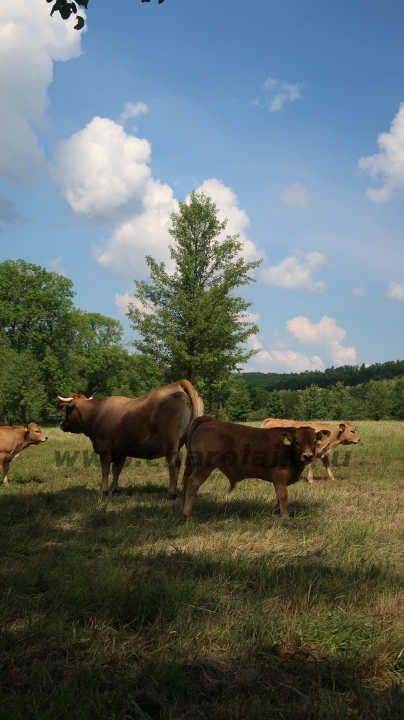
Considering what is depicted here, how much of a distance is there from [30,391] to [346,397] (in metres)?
55.5

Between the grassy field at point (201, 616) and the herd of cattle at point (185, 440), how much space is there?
755mm

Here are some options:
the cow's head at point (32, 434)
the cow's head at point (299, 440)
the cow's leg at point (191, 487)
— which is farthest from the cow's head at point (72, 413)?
the cow's head at point (299, 440)

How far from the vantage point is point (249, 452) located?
881 cm

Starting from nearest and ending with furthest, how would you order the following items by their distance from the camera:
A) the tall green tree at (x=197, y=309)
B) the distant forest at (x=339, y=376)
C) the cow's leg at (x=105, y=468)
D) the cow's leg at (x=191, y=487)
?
the cow's leg at (x=191, y=487) → the cow's leg at (x=105, y=468) → the tall green tree at (x=197, y=309) → the distant forest at (x=339, y=376)

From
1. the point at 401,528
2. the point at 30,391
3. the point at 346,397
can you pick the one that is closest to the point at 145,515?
the point at 401,528

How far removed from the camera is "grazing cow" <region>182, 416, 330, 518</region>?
8.52 metres

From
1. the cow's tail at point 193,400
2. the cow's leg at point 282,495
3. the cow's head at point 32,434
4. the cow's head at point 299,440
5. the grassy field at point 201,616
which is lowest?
the grassy field at point 201,616

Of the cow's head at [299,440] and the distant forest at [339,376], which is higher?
the distant forest at [339,376]

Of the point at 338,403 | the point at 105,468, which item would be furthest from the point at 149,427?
the point at 338,403

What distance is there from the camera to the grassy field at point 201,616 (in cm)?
327

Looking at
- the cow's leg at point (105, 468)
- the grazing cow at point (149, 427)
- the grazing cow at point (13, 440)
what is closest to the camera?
the grazing cow at point (149, 427)

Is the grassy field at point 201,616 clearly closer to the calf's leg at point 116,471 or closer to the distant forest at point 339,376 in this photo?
the calf's leg at point 116,471

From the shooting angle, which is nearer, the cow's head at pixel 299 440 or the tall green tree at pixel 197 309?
the cow's head at pixel 299 440

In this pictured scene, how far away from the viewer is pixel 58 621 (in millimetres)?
4219
